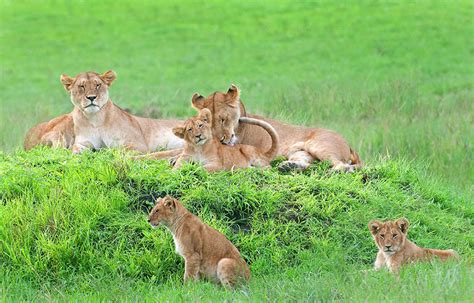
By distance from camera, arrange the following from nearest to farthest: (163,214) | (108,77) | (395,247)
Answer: (163,214), (395,247), (108,77)

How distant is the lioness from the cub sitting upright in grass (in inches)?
48.4

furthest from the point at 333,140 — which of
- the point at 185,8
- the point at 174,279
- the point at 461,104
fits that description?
the point at 185,8

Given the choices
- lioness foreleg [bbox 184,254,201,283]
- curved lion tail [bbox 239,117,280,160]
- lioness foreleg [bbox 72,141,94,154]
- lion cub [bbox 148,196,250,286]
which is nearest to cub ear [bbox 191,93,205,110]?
curved lion tail [bbox 239,117,280,160]

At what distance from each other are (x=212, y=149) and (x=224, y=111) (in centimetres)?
52

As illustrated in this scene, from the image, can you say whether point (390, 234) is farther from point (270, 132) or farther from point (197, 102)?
point (197, 102)

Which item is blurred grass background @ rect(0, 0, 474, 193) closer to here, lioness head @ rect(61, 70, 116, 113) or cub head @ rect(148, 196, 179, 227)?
lioness head @ rect(61, 70, 116, 113)

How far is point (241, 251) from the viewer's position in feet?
30.1

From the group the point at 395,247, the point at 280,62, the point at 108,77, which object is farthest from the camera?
the point at 280,62

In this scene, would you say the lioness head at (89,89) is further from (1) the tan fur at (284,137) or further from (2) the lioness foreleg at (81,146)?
(1) the tan fur at (284,137)

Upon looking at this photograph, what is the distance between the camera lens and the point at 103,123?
1103 cm

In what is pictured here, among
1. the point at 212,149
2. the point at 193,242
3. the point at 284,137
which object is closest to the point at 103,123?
the point at 212,149

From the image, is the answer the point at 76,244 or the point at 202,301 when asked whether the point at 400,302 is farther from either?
the point at 76,244

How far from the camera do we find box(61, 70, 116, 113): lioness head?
420 inches

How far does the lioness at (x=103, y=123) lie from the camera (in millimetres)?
10719
